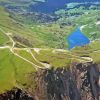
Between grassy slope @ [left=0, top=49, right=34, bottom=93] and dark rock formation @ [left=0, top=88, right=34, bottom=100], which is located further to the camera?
grassy slope @ [left=0, top=49, right=34, bottom=93]

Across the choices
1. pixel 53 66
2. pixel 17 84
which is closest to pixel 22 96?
pixel 17 84

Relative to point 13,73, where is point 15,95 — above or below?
below

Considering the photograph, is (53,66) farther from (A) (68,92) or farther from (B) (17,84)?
(B) (17,84)

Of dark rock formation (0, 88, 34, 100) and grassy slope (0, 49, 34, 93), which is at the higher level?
grassy slope (0, 49, 34, 93)

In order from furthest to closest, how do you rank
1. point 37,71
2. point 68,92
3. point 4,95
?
1. point 68,92
2. point 37,71
3. point 4,95

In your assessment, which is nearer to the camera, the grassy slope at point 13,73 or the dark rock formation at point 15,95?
the dark rock formation at point 15,95

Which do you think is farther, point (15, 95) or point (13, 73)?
point (13, 73)

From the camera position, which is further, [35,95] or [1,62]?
[1,62]

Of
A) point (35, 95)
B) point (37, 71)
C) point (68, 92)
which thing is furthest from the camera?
point (68, 92)

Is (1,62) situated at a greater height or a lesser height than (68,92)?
greater

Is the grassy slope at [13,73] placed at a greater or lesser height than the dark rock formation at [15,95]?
greater
